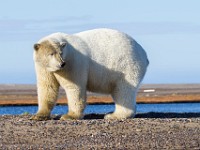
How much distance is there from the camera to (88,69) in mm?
20109

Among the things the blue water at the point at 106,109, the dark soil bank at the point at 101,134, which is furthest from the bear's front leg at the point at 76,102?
the blue water at the point at 106,109

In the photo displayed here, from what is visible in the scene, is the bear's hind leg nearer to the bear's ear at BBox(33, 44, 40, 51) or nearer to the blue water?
the bear's ear at BBox(33, 44, 40, 51)

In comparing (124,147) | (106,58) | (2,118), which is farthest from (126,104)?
(124,147)

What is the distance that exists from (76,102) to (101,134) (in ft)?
6.65

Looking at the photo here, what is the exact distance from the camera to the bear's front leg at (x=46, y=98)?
20203 mm

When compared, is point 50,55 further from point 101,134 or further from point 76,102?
point 101,134

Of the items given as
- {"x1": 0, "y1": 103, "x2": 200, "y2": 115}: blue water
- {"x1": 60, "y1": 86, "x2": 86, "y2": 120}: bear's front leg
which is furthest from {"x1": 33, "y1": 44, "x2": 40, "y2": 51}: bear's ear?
{"x1": 0, "y1": 103, "x2": 200, "y2": 115}: blue water

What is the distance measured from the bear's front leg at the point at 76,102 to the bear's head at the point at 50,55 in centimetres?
79

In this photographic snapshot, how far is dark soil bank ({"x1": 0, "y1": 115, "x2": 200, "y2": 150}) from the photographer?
16625mm

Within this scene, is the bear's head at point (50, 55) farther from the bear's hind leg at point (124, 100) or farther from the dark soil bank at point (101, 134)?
the bear's hind leg at point (124, 100)

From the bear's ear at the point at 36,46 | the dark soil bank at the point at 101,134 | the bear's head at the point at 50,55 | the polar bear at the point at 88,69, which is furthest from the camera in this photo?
the polar bear at the point at 88,69

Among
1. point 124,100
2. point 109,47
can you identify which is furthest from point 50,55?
point 124,100

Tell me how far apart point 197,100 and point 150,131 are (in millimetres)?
A: 44148

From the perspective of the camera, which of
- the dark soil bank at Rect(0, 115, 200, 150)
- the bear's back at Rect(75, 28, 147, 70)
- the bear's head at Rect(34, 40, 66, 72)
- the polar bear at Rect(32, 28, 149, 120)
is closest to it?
the dark soil bank at Rect(0, 115, 200, 150)
